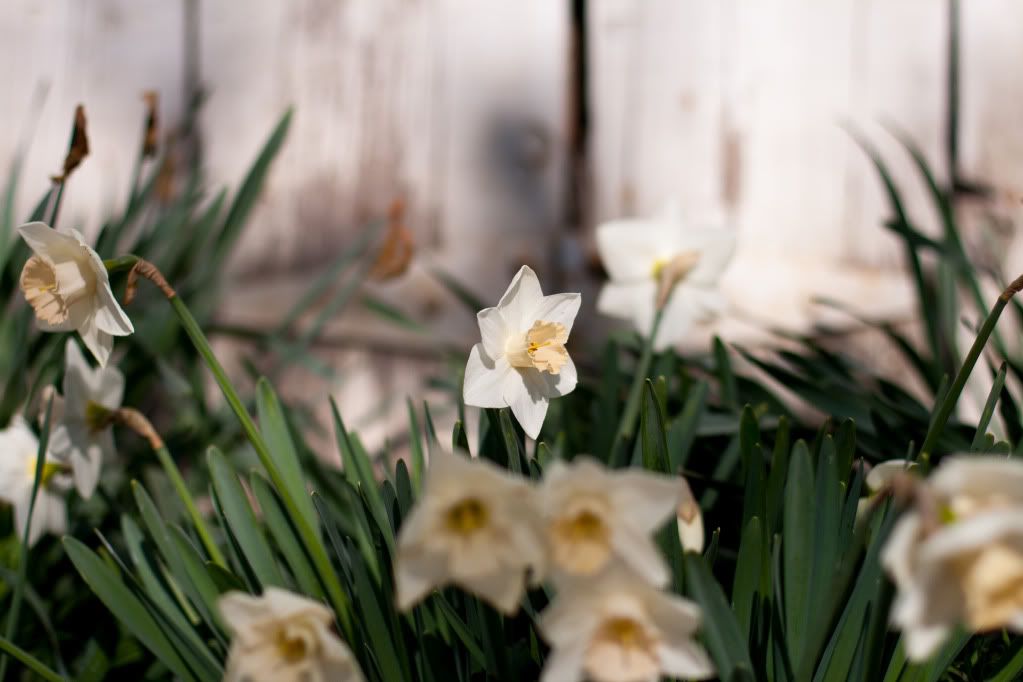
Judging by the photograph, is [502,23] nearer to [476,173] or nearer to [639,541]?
[476,173]

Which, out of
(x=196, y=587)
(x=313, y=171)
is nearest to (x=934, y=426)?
(x=196, y=587)

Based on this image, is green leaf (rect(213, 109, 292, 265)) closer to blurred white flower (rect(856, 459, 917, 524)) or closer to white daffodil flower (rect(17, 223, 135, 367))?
white daffodil flower (rect(17, 223, 135, 367))

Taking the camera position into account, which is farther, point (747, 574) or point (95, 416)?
point (95, 416)

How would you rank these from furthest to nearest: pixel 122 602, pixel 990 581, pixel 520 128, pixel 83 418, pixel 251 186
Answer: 1. pixel 520 128
2. pixel 251 186
3. pixel 83 418
4. pixel 122 602
5. pixel 990 581

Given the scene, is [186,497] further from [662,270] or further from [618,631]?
[662,270]

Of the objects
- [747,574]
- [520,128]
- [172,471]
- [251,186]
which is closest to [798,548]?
[747,574]

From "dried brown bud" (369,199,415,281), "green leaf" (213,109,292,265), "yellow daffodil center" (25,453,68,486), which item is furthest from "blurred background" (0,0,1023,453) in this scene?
"yellow daffodil center" (25,453,68,486)

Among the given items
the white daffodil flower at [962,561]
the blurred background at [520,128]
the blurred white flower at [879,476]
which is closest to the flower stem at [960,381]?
the blurred white flower at [879,476]
